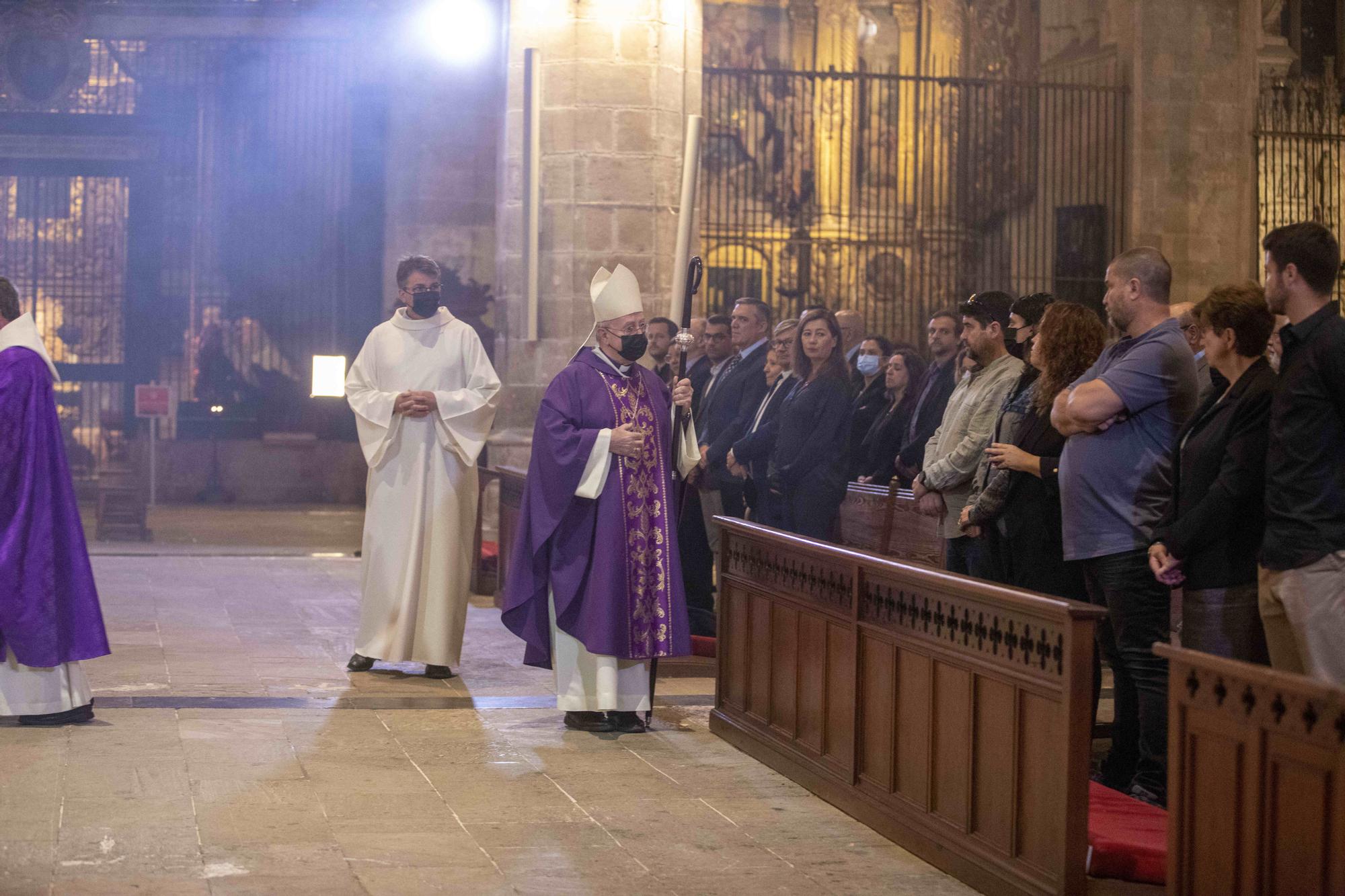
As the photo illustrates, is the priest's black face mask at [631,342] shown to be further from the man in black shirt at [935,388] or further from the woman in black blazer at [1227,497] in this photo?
the woman in black blazer at [1227,497]

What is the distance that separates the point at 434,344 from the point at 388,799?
2.69 metres

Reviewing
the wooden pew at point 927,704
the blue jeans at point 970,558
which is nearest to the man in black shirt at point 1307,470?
the wooden pew at point 927,704

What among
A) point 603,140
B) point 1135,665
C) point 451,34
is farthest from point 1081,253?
point 1135,665

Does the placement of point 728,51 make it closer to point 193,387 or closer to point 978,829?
point 193,387

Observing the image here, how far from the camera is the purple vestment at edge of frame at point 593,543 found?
216 inches

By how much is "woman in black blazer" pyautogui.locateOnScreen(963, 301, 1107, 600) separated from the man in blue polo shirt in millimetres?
243

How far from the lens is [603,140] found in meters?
9.50

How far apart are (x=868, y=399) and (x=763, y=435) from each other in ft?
3.89

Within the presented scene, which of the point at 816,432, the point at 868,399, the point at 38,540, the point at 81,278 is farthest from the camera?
the point at 81,278

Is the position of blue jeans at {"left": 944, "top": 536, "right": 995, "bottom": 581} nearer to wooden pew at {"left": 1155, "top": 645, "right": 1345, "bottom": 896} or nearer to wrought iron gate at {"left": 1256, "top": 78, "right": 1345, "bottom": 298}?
wooden pew at {"left": 1155, "top": 645, "right": 1345, "bottom": 896}

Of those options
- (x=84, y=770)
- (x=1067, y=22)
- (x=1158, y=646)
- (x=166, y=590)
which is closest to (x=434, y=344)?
(x=84, y=770)

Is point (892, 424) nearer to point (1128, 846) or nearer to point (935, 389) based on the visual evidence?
point (935, 389)

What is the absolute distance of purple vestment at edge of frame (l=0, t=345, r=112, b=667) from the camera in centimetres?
522

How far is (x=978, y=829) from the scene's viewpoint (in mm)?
3805
